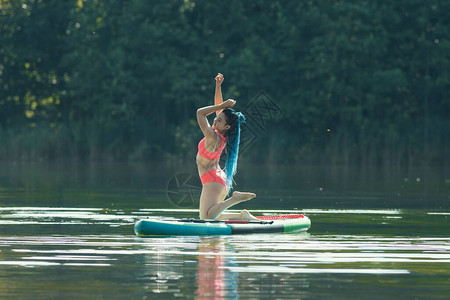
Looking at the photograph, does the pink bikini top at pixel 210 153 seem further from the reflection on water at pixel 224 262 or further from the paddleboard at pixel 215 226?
the reflection on water at pixel 224 262

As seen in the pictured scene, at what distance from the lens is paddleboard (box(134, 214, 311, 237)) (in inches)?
524

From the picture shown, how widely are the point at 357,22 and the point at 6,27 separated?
63.3 feet

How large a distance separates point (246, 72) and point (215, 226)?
3759 cm

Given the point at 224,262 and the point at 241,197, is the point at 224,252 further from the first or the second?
the point at 241,197

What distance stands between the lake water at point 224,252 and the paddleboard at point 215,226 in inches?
6.0

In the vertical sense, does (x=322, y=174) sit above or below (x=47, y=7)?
below

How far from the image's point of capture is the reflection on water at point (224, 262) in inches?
352

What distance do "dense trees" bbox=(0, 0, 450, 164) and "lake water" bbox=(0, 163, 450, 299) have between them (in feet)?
81.7

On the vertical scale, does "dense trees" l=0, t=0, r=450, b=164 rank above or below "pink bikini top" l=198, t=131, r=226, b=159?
above

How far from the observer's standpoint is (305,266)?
10.4 meters

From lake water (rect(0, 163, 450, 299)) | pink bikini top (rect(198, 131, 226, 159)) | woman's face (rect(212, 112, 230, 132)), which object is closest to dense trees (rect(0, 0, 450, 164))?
lake water (rect(0, 163, 450, 299))

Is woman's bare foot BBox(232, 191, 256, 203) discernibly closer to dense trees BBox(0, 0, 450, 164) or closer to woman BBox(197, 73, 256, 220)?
woman BBox(197, 73, 256, 220)

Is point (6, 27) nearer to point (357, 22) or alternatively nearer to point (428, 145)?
point (357, 22)

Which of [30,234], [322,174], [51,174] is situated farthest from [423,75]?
[30,234]
